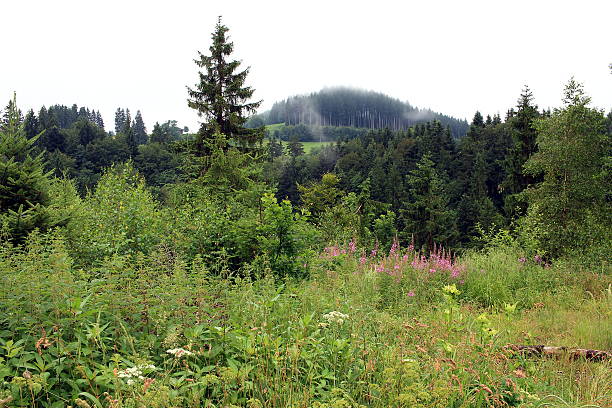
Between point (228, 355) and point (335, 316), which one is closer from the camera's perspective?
point (228, 355)

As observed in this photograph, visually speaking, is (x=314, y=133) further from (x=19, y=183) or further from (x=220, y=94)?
(x=19, y=183)

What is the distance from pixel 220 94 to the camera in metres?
18.1

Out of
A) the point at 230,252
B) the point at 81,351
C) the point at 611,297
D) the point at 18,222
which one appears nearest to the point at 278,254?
the point at 230,252

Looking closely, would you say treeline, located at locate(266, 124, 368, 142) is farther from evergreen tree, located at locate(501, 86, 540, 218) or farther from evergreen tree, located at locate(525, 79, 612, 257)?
evergreen tree, located at locate(525, 79, 612, 257)

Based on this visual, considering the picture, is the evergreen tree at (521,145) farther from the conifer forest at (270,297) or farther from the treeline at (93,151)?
the treeline at (93,151)

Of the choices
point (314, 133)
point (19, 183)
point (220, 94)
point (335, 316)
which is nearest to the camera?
point (335, 316)

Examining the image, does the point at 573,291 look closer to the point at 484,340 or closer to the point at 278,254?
the point at 484,340

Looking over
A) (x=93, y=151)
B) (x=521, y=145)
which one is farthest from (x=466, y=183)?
(x=93, y=151)

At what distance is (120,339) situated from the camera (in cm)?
258

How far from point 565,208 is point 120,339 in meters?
13.5

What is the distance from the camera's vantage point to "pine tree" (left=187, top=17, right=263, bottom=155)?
59.5ft

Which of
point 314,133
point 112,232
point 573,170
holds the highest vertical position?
point 314,133

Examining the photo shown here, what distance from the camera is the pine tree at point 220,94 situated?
59.5 feet

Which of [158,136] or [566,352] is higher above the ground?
[158,136]
